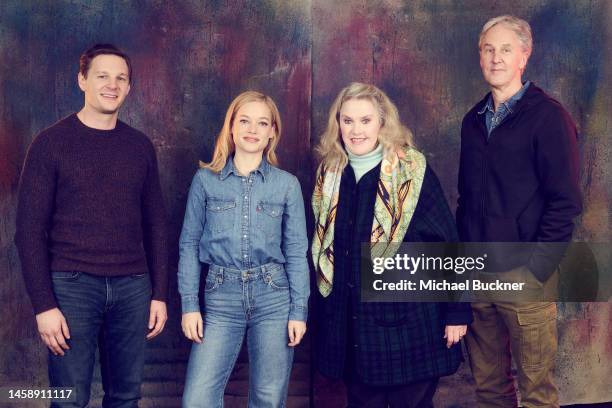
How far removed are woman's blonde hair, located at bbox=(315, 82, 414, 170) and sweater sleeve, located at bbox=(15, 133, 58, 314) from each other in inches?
46.4

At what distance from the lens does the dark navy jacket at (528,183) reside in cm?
270

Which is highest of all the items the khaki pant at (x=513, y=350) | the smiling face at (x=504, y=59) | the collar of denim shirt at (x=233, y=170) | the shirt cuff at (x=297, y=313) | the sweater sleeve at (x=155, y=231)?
the smiling face at (x=504, y=59)

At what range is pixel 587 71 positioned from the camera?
3566 millimetres

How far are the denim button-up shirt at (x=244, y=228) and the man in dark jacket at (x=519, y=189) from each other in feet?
2.70

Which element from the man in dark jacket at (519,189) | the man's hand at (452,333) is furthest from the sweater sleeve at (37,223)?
the man in dark jacket at (519,189)

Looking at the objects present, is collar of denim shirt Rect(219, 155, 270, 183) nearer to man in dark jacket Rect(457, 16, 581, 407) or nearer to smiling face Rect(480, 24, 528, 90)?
man in dark jacket Rect(457, 16, 581, 407)

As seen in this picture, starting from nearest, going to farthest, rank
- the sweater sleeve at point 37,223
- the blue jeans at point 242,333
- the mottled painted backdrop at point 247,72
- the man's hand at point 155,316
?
the sweater sleeve at point 37,223 < the blue jeans at point 242,333 < the man's hand at point 155,316 < the mottled painted backdrop at point 247,72

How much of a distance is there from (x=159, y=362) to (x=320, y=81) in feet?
5.83

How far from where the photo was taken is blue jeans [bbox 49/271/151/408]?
8.41 ft

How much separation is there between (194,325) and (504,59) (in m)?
1.81

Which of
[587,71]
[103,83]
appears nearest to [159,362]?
[103,83]

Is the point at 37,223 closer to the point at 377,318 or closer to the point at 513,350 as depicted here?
the point at 377,318

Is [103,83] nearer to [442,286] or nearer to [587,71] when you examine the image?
[442,286]

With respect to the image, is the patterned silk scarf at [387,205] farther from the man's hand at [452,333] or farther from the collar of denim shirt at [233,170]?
the man's hand at [452,333]
